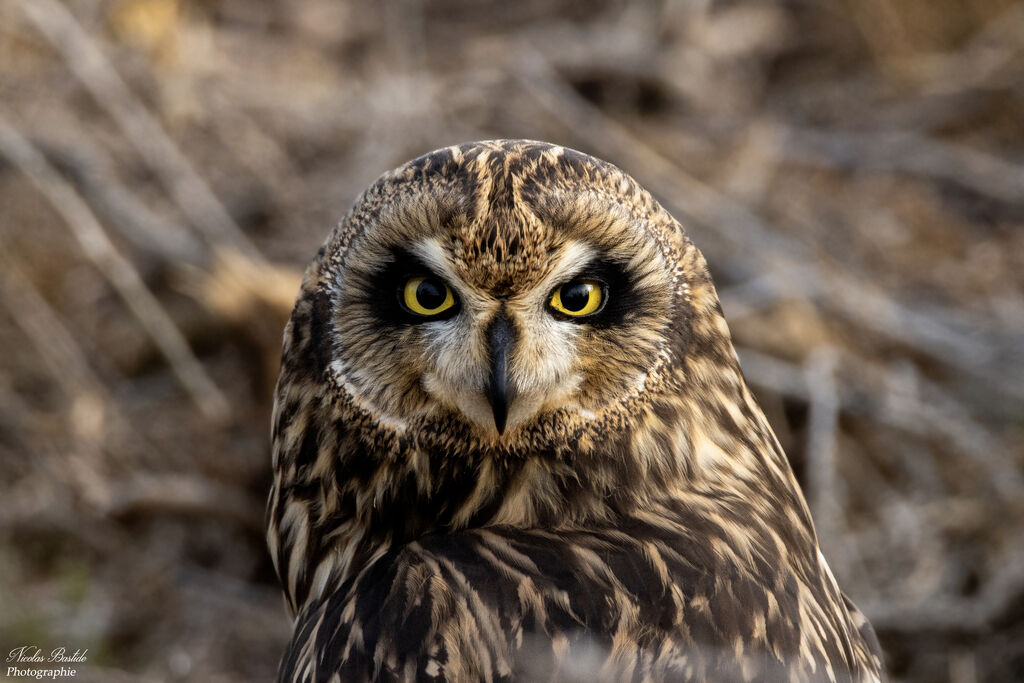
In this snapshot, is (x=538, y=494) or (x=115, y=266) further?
(x=115, y=266)

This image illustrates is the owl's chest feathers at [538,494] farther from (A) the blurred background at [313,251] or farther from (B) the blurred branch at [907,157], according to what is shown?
(B) the blurred branch at [907,157]

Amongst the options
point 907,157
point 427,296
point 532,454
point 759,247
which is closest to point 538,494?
point 532,454

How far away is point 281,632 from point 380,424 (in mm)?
2123

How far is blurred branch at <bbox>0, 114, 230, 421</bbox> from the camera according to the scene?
12.9ft

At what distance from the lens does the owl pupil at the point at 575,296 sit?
6.15ft

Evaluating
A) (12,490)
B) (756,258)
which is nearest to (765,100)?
(756,258)

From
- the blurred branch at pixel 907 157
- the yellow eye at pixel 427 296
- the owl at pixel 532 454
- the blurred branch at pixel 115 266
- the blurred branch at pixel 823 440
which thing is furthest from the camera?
the blurred branch at pixel 907 157

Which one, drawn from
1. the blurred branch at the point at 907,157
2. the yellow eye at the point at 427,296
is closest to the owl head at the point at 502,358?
the yellow eye at the point at 427,296

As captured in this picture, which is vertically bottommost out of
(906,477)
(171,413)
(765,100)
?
(171,413)

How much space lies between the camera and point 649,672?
1.71 metres

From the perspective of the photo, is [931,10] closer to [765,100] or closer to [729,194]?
[765,100]

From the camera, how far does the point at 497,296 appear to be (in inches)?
72.8

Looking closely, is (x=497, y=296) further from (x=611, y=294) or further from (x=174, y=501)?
(x=174, y=501)

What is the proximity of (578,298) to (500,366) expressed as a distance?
18cm
